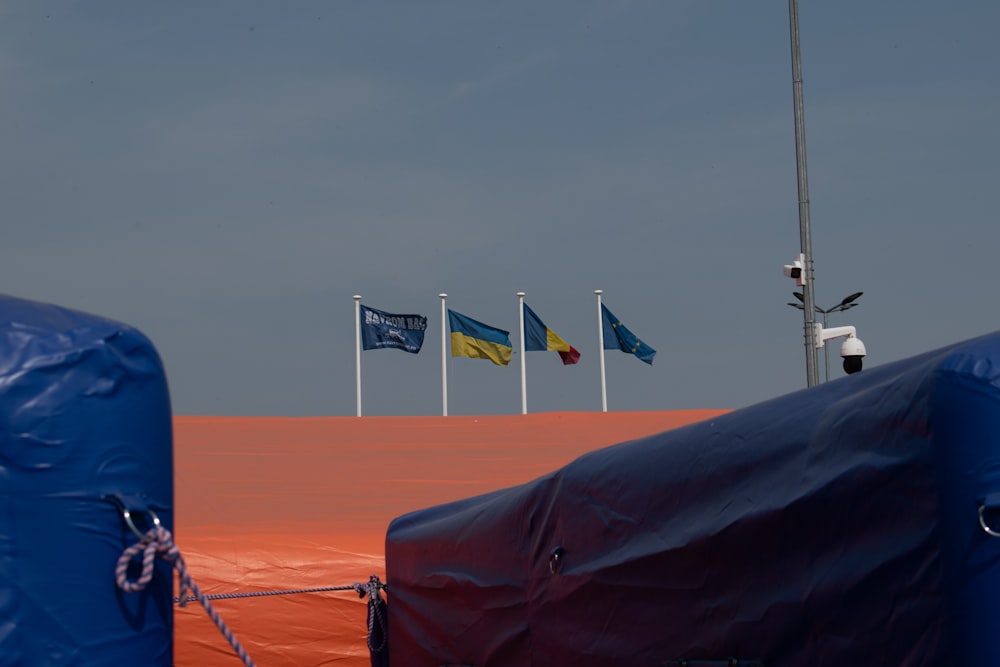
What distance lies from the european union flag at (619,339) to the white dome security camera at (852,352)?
56.1ft

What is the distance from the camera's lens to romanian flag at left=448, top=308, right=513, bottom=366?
25.4 metres

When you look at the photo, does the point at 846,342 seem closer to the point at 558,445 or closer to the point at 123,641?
the point at 123,641

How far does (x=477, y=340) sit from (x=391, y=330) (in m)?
1.97

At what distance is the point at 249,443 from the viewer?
18891 mm

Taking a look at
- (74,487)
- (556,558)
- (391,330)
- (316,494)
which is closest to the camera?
(74,487)

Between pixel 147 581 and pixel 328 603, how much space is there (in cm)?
471

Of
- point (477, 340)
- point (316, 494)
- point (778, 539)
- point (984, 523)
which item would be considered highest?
point (477, 340)

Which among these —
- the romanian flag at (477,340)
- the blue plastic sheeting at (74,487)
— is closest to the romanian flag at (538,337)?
the romanian flag at (477,340)

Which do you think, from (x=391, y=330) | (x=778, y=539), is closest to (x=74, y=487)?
(x=778, y=539)

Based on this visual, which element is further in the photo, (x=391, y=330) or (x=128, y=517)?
(x=391, y=330)

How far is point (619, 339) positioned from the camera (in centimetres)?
2673

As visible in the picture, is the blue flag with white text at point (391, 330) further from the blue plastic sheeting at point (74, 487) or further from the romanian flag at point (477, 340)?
the blue plastic sheeting at point (74, 487)

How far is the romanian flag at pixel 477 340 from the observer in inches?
1001

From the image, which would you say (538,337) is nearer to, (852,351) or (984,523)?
(852,351)
